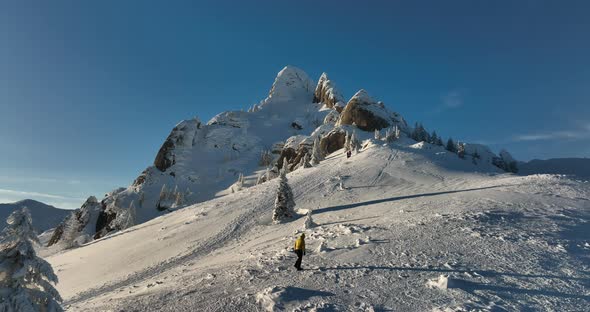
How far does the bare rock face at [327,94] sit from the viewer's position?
547 ft

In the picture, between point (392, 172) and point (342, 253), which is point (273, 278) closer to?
point (342, 253)

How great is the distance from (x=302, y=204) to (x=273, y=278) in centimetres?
2580

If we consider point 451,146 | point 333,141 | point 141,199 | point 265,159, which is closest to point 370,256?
point 333,141

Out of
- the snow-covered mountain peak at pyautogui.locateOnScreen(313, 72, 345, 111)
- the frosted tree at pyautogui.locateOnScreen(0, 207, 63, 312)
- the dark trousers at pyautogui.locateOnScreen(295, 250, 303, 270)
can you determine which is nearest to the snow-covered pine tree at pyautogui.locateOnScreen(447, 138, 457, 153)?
the snow-covered mountain peak at pyautogui.locateOnScreen(313, 72, 345, 111)

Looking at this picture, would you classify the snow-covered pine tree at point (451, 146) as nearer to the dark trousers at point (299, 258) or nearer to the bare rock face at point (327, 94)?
the bare rock face at point (327, 94)

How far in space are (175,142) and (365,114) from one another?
75601 millimetres

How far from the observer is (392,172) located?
51562mm

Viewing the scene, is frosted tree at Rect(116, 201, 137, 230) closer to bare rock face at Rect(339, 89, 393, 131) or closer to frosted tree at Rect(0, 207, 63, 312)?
bare rock face at Rect(339, 89, 393, 131)

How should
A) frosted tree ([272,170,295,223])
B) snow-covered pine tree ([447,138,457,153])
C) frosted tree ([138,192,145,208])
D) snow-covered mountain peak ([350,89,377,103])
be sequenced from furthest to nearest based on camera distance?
snow-covered mountain peak ([350,89,377,103])
frosted tree ([138,192,145,208])
snow-covered pine tree ([447,138,457,153])
frosted tree ([272,170,295,223])

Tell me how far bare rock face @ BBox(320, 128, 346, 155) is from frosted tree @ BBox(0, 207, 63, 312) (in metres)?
79.9

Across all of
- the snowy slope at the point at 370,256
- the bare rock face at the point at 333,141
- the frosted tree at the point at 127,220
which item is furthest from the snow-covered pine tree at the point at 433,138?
the frosted tree at the point at 127,220

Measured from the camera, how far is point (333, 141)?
92250mm

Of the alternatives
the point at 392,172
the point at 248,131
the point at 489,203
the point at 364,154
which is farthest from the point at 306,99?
the point at 489,203

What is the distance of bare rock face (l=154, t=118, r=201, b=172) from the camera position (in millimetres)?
126500
